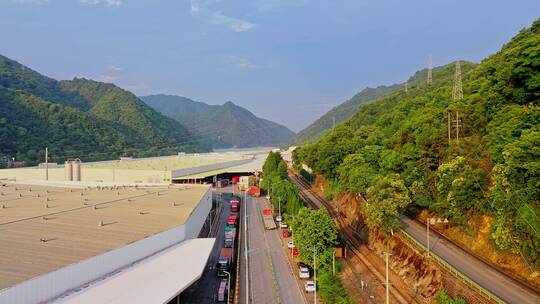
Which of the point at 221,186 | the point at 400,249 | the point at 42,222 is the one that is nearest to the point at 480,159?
the point at 400,249

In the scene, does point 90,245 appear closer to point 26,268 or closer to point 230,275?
point 26,268

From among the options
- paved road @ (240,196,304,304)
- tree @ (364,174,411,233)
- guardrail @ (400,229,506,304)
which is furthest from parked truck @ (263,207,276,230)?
guardrail @ (400,229,506,304)

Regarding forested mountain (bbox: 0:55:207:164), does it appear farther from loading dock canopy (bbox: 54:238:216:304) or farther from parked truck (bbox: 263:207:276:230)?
loading dock canopy (bbox: 54:238:216:304)

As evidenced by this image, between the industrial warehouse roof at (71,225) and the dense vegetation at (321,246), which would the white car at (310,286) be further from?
the industrial warehouse roof at (71,225)

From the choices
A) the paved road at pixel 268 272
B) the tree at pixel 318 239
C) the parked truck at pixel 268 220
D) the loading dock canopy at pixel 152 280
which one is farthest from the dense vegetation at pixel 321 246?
the parked truck at pixel 268 220

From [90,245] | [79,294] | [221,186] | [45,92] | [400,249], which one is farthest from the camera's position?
[45,92]
